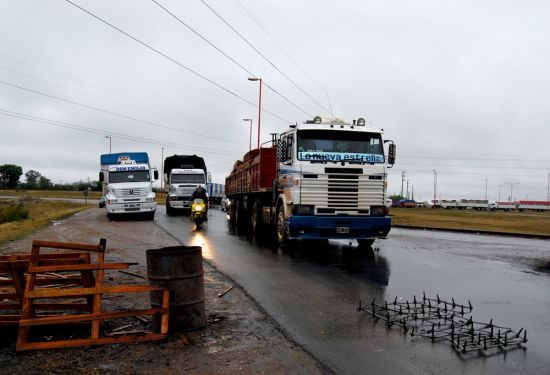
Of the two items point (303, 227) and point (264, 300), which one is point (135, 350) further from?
point (303, 227)

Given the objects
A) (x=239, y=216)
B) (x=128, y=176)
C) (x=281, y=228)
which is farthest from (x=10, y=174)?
(x=281, y=228)

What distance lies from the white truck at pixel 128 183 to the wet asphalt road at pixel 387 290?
32.4ft

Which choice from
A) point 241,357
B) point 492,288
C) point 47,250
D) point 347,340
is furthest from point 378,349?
point 47,250

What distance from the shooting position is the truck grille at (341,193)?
42.2 ft

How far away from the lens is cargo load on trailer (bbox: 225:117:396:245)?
12.9m

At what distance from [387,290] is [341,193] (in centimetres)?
506

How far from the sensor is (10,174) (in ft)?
495

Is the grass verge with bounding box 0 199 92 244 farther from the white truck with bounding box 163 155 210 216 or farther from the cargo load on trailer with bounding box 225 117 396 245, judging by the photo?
the cargo load on trailer with bounding box 225 117 396 245

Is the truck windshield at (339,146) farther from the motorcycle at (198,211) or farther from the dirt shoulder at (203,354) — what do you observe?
the motorcycle at (198,211)

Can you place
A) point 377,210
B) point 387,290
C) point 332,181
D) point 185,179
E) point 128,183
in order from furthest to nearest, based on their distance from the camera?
1. point 185,179
2. point 128,183
3. point 377,210
4. point 332,181
5. point 387,290

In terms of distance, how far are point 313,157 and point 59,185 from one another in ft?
451

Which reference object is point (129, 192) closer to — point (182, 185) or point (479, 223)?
point (182, 185)

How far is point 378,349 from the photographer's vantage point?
16.6ft

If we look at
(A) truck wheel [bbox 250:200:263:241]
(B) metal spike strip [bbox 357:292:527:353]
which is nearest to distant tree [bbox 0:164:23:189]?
(A) truck wheel [bbox 250:200:263:241]
